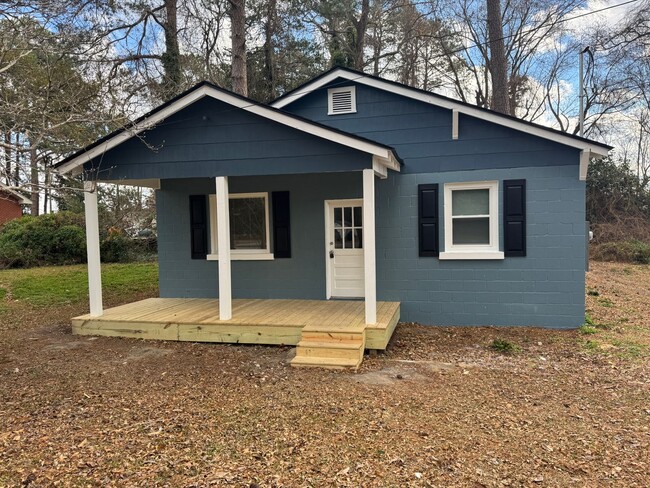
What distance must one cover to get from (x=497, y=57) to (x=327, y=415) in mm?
12822

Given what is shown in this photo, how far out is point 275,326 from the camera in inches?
241

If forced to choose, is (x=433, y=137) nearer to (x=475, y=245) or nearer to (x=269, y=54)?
(x=475, y=245)

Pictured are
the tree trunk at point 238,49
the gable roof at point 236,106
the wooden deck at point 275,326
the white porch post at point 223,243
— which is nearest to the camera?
the wooden deck at point 275,326

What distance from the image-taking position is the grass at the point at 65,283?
10.5 m

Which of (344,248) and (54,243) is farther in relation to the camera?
(54,243)

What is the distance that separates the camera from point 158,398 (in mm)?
4355

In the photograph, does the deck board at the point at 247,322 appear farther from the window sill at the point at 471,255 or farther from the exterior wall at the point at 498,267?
the window sill at the point at 471,255

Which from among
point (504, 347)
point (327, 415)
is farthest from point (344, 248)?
point (327, 415)

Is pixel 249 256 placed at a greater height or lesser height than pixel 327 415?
greater

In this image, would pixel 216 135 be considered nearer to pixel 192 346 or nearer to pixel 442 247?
pixel 192 346

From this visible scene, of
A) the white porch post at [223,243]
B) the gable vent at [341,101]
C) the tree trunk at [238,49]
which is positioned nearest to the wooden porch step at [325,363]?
the white porch post at [223,243]

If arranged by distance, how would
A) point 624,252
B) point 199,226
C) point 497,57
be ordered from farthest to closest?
point 624,252, point 497,57, point 199,226

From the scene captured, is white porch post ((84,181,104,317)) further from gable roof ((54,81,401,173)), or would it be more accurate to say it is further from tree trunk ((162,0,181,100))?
tree trunk ((162,0,181,100))

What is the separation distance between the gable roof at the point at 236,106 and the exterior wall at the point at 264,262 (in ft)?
5.42
